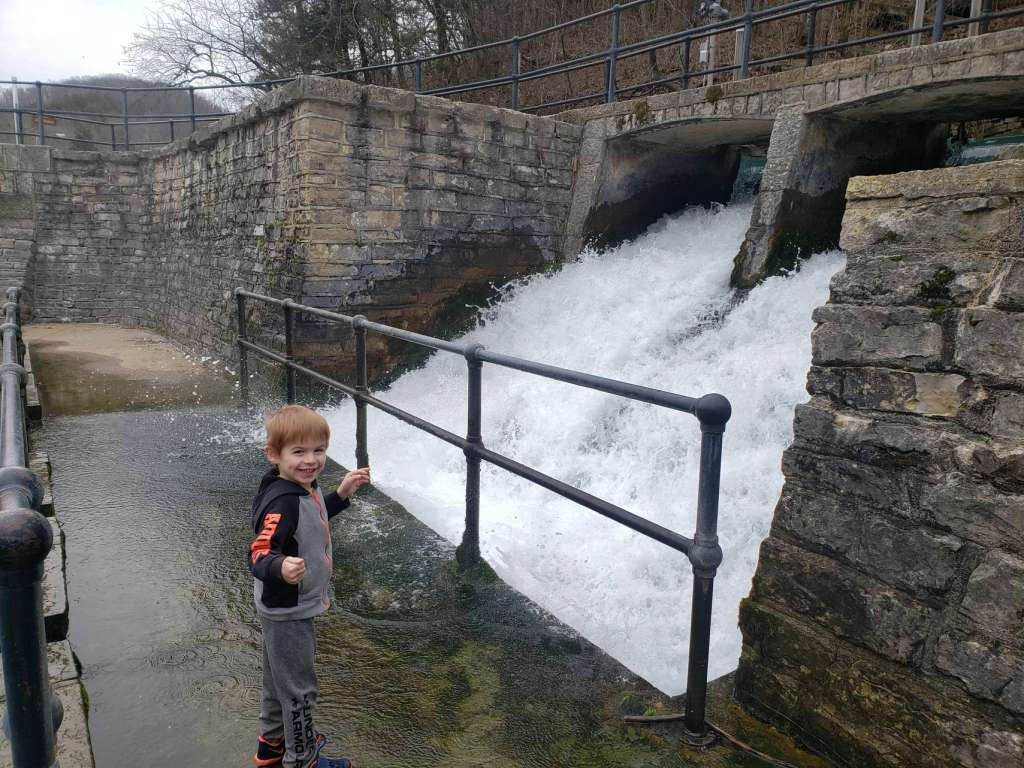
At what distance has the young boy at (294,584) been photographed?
189 cm

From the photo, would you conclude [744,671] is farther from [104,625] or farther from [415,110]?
[415,110]

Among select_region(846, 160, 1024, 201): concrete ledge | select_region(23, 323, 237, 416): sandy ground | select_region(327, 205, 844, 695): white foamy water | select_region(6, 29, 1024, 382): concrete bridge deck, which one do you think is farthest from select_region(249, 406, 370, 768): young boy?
select_region(6, 29, 1024, 382): concrete bridge deck

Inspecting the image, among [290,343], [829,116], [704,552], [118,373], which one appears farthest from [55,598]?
[829,116]

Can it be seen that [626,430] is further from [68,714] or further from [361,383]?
[68,714]

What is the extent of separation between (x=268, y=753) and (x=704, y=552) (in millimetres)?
1296

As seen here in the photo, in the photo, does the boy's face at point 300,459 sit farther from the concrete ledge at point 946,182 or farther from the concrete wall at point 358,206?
the concrete wall at point 358,206

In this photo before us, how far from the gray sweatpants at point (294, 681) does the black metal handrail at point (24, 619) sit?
0.59 meters

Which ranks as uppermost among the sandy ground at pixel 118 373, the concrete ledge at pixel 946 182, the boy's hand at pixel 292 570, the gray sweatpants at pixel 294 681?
the concrete ledge at pixel 946 182

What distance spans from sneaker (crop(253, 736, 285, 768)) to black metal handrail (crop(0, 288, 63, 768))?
2.37 feet

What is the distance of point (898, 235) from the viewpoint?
1979mm

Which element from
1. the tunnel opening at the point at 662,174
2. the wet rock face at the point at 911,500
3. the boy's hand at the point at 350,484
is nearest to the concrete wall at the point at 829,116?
the tunnel opening at the point at 662,174

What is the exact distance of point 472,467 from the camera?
3064 mm

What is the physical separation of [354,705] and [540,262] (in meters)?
7.93

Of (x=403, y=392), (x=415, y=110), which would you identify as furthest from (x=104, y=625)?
(x=415, y=110)
